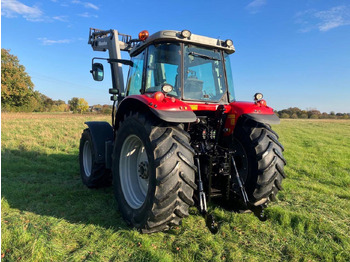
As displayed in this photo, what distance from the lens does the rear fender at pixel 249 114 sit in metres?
3.19

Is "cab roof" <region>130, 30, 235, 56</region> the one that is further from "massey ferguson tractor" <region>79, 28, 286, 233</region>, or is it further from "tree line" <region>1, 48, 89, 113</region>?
"tree line" <region>1, 48, 89, 113</region>

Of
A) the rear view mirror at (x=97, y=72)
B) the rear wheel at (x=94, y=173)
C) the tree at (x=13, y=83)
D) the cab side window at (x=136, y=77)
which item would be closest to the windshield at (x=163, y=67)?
the cab side window at (x=136, y=77)

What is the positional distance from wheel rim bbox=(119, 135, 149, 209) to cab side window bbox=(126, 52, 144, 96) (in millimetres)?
907

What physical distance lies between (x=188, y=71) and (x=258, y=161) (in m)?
1.54

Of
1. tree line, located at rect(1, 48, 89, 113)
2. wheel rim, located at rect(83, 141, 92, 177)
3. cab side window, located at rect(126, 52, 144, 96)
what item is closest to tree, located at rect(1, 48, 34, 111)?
tree line, located at rect(1, 48, 89, 113)

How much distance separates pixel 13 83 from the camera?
32500 millimetres

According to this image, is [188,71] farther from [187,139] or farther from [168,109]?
[187,139]

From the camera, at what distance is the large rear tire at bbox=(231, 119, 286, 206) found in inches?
122

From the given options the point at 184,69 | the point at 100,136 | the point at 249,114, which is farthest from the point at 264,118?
the point at 100,136

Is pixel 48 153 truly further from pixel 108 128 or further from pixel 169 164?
pixel 169 164

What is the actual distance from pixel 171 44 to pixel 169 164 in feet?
5.74

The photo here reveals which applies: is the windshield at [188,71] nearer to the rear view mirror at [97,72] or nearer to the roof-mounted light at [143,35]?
the roof-mounted light at [143,35]

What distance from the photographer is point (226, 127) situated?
11.3ft

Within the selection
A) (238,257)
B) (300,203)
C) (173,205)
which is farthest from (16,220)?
(300,203)
